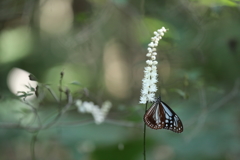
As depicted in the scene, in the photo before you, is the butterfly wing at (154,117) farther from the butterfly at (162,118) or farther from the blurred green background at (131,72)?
the blurred green background at (131,72)

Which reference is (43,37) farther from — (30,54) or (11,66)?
(11,66)

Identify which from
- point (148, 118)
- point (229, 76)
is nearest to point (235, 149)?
point (229, 76)

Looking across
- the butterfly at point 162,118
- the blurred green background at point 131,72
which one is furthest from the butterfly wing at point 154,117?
the blurred green background at point 131,72

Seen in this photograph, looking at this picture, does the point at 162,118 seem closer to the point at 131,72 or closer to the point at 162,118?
the point at 162,118

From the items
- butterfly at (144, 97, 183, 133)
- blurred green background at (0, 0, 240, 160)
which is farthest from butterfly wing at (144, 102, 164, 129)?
blurred green background at (0, 0, 240, 160)

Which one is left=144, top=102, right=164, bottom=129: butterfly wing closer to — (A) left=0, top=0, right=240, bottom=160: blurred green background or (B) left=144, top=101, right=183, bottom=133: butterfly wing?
(B) left=144, top=101, right=183, bottom=133: butterfly wing

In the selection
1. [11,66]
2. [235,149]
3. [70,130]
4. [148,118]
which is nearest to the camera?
[148,118]

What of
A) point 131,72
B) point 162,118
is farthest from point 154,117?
point 131,72
